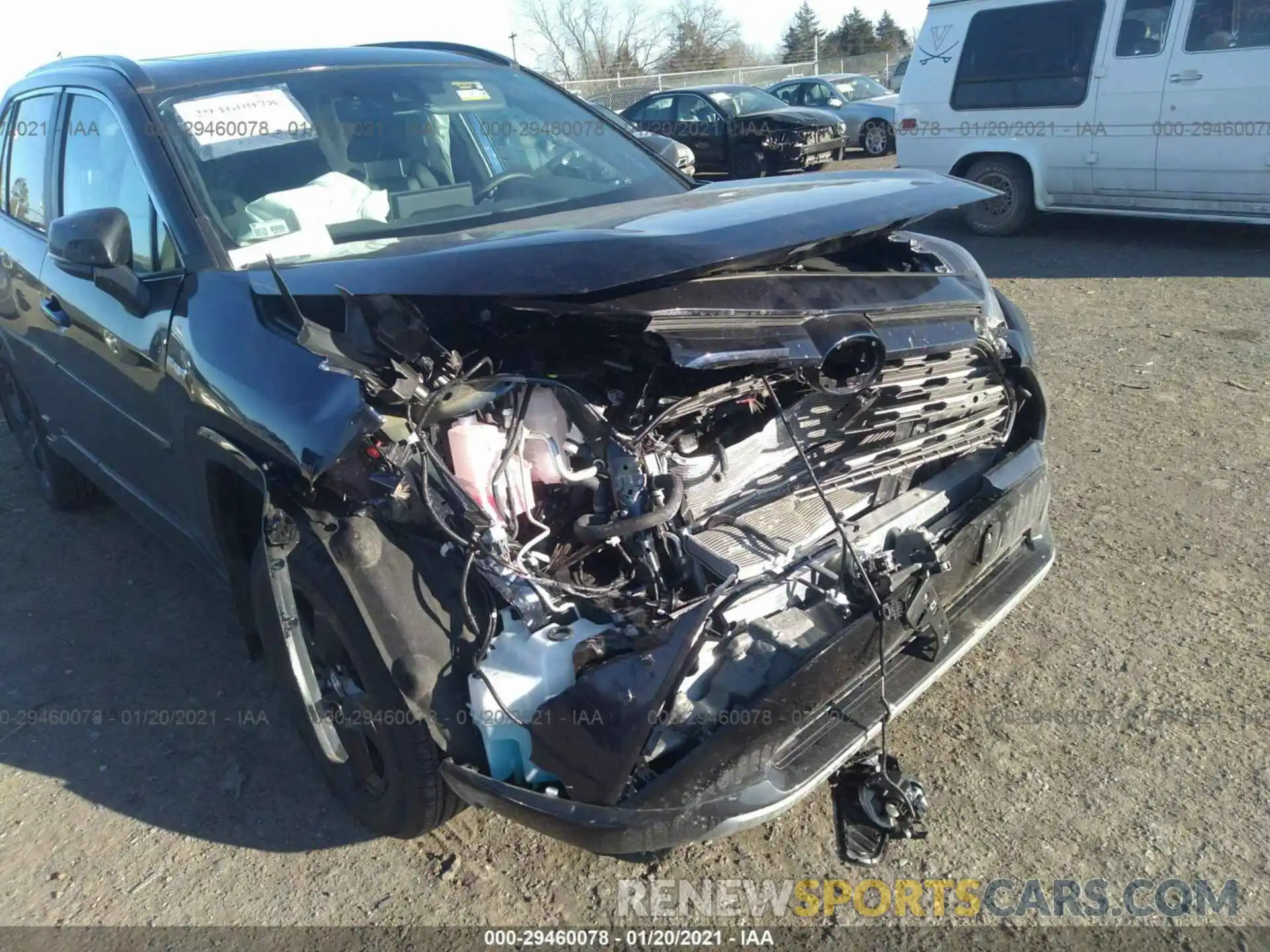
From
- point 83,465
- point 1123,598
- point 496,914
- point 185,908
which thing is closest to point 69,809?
point 185,908

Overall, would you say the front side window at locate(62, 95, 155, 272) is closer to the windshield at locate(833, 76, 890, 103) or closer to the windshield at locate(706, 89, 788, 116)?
the windshield at locate(706, 89, 788, 116)

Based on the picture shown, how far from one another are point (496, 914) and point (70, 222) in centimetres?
226

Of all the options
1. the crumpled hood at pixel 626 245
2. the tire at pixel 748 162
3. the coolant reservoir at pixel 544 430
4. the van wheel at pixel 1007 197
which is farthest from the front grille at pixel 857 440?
the tire at pixel 748 162

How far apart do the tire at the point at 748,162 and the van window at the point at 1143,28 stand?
5998 mm

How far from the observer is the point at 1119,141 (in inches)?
314

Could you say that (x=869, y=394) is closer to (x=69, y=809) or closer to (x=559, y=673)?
(x=559, y=673)

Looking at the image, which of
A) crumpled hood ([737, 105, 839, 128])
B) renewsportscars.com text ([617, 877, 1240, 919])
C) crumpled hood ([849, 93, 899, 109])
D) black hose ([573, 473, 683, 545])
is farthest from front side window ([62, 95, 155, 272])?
crumpled hood ([849, 93, 899, 109])

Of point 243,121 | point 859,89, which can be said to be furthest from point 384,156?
point 859,89

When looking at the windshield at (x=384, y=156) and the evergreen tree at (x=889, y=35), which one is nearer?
the windshield at (x=384, y=156)

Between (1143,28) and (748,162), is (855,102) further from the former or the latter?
(1143,28)

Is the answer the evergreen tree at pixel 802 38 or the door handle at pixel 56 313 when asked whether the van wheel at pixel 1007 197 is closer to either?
the door handle at pixel 56 313

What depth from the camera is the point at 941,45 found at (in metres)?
9.02

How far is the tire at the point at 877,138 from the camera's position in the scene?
15773 mm

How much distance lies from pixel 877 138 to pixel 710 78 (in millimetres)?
17631
